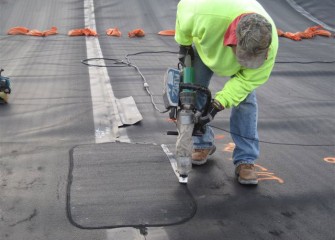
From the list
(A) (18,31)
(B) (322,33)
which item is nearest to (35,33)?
(A) (18,31)

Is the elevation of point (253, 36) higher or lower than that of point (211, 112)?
higher

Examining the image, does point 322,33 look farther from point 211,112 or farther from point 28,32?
point 211,112

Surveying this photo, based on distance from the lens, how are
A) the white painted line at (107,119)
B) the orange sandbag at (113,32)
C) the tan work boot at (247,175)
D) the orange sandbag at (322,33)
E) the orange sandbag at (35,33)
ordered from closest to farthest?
the white painted line at (107,119) < the tan work boot at (247,175) < the orange sandbag at (35,33) < the orange sandbag at (113,32) < the orange sandbag at (322,33)

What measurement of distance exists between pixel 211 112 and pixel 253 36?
1.61ft

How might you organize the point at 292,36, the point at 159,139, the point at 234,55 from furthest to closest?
1. the point at 292,36
2. the point at 159,139
3. the point at 234,55

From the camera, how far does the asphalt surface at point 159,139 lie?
2.09 metres

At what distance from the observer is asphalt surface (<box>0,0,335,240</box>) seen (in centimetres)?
209

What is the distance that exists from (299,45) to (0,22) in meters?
4.68

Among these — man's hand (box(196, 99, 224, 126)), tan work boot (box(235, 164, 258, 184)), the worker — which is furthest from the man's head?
tan work boot (box(235, 164, 258, 184))

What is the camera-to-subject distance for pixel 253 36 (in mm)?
1999

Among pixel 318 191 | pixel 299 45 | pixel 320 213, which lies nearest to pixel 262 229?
pixel 320 213

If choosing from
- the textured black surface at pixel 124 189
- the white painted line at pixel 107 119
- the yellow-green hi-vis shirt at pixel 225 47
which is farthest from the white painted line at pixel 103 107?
the yellow-green hi-vis shirt at pixel 225 47

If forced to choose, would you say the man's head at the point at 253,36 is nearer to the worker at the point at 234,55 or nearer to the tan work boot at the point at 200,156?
A: the worker at the point at 234,55

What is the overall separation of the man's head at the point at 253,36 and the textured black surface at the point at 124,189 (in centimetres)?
82
